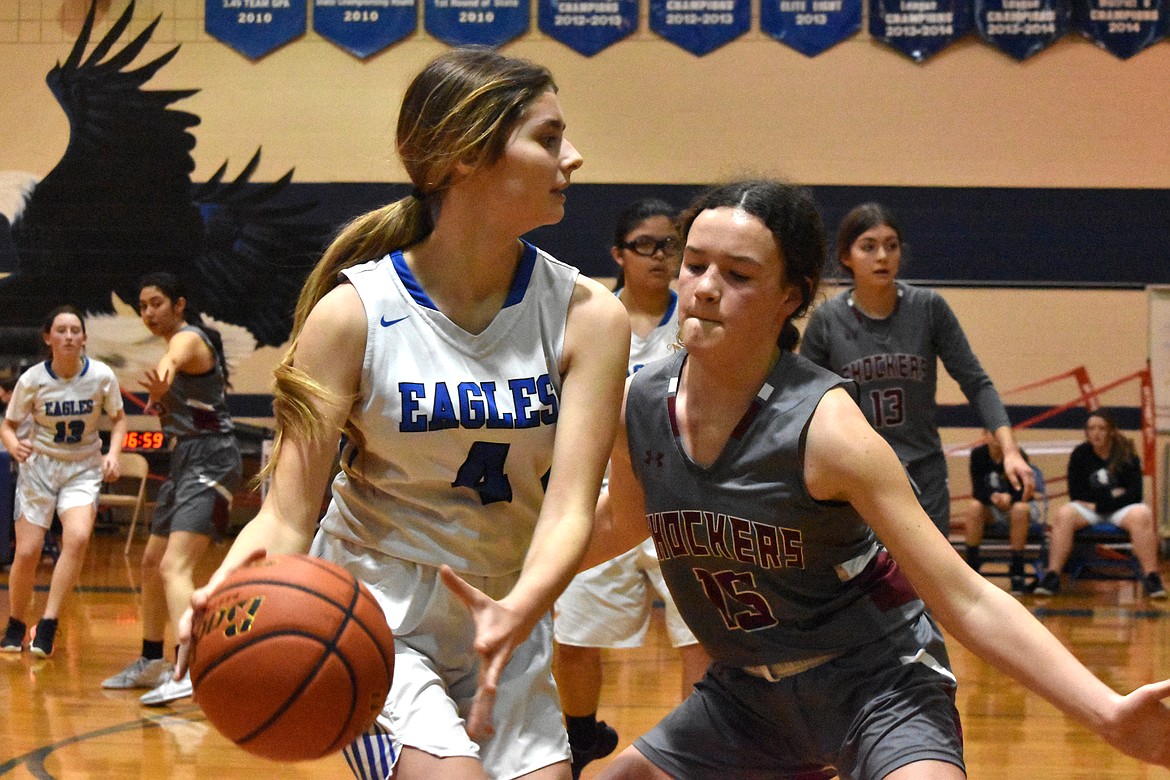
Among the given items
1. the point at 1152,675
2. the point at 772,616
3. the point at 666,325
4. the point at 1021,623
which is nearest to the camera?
the point at 1021,623

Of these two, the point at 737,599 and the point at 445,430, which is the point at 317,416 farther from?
the point at 737,599

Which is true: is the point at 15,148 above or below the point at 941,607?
above

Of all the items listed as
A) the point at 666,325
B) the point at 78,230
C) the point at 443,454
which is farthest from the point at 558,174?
the point at 78,230

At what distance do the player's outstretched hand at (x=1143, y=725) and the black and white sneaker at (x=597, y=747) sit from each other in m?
2.43

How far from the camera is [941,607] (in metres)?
2.09

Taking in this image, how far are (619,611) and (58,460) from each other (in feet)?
12.2

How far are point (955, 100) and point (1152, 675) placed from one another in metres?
5.89

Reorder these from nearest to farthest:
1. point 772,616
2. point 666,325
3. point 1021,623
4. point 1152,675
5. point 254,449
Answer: point 1021,623
point 772,616
point 666,325
point 1152,675
point 254,449

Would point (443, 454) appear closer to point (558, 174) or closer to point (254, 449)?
point (558, 174)

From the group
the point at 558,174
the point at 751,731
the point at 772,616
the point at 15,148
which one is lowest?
the point at 751,731

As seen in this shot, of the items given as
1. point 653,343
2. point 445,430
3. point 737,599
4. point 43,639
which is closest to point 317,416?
point 445,430

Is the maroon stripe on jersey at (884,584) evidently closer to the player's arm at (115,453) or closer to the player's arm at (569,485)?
the player's arm at (569,485)

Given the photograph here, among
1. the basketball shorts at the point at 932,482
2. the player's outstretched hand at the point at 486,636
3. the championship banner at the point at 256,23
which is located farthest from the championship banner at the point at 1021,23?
the player's outstretched hand at the point at 486,636

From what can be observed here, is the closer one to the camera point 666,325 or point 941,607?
point 941,607
